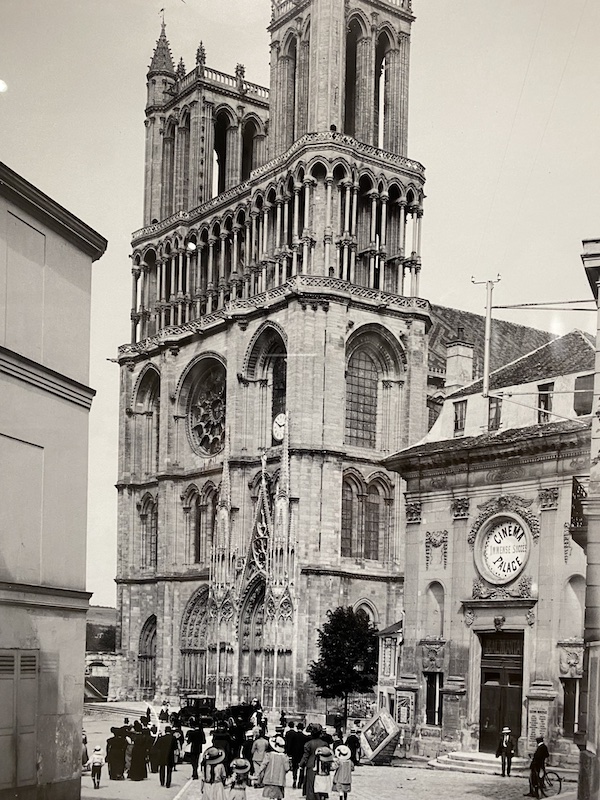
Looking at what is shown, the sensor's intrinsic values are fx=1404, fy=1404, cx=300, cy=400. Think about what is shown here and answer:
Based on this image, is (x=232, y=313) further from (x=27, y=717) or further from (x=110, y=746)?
(x=27, y=717)

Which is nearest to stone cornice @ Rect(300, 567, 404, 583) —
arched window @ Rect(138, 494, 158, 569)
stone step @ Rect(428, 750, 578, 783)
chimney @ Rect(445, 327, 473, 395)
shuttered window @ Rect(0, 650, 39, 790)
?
chimney @ Rect(445, 327, 473, 395)

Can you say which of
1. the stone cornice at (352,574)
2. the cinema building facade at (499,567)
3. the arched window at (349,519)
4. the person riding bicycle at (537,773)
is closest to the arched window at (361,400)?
the arched window at (349,519)

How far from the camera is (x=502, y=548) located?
3328 centimetres

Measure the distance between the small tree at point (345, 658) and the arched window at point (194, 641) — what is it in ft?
39.6

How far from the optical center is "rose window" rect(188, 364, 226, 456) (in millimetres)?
61250

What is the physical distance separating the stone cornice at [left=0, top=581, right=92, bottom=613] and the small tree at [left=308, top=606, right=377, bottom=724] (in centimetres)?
2355

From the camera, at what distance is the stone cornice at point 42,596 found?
2152 cm

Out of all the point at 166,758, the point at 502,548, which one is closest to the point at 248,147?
the point at 502,548

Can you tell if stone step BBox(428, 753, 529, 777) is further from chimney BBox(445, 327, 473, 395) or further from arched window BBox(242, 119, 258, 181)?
arched window BBox(242, 119, 258, 181)

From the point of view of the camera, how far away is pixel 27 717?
21719 mm

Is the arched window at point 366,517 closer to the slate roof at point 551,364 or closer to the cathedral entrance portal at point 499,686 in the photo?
the slate roof at point 551,364

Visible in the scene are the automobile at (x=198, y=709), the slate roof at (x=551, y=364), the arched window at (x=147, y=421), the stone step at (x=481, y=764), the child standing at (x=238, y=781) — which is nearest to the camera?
the child standing at (x=238, y=781)

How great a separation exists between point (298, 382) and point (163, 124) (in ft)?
67.9

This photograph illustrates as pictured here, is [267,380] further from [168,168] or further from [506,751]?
[506,751]
